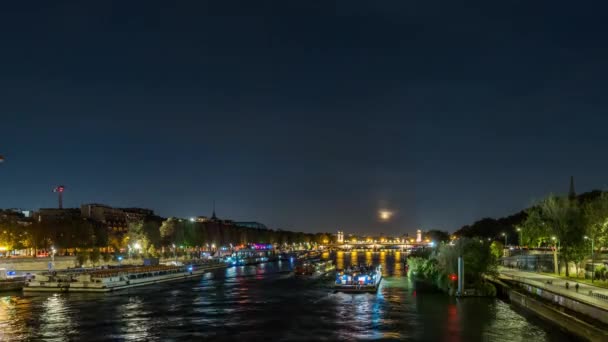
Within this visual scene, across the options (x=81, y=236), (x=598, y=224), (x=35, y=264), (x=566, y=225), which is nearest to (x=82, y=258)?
(x=35, y=264)

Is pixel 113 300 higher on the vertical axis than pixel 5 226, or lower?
lower

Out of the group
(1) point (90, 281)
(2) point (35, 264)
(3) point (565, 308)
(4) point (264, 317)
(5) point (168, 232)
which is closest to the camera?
(3) point (565, 308)

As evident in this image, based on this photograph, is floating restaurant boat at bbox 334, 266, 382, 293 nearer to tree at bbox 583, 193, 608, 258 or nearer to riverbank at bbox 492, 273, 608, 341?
riverbank at bbox 492, 273, 608, 341

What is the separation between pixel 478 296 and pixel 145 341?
36.8 meters

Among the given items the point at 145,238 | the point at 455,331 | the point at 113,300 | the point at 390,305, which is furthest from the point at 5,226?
the point at 455,331

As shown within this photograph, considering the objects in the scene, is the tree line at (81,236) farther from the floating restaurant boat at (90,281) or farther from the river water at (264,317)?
the river water at (264,317)

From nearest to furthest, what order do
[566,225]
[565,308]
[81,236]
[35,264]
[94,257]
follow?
[565,308] < [566,225] < [35,264] < [94,257] < [81,236]

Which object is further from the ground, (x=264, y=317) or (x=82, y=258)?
(x=82, y=258)

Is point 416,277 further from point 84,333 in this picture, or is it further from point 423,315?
point 84,333

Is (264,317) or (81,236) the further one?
(81,236)

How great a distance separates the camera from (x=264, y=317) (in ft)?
176

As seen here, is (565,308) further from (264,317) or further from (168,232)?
(168,232)

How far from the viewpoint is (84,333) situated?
1806 inches

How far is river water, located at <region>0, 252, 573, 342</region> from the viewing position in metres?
44.5
